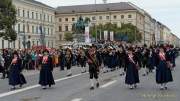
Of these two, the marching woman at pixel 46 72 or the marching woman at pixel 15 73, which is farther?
the marching woman at pixel 15 73

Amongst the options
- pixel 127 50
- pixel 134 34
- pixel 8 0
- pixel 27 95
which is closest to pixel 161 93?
pixel 127 50

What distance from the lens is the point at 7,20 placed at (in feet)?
232

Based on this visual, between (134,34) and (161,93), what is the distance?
105246mm

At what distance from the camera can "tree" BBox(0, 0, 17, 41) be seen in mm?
70562

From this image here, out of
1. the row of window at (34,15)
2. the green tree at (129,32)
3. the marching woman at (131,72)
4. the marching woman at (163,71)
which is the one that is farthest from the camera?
the green tree at (129,32)

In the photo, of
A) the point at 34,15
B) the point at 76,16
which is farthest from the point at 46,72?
the point at 76,16

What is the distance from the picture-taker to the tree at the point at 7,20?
70.6 meters

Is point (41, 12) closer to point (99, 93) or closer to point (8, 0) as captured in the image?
point (8, 0)

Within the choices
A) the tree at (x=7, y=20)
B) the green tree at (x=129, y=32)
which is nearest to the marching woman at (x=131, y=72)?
the tree at (x=7, y=20)

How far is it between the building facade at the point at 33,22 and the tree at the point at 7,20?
2368cm

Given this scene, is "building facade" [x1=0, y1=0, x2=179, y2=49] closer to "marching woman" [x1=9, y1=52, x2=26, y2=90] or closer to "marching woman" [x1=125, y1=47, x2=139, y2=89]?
"marching woman" [x1=9, y1=52, x2=26, y2=90]

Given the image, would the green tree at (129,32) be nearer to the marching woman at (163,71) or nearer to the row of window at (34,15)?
the row of window at (34,15)

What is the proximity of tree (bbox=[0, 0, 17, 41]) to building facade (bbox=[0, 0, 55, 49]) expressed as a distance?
23685 mm

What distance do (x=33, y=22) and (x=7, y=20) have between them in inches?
1802
